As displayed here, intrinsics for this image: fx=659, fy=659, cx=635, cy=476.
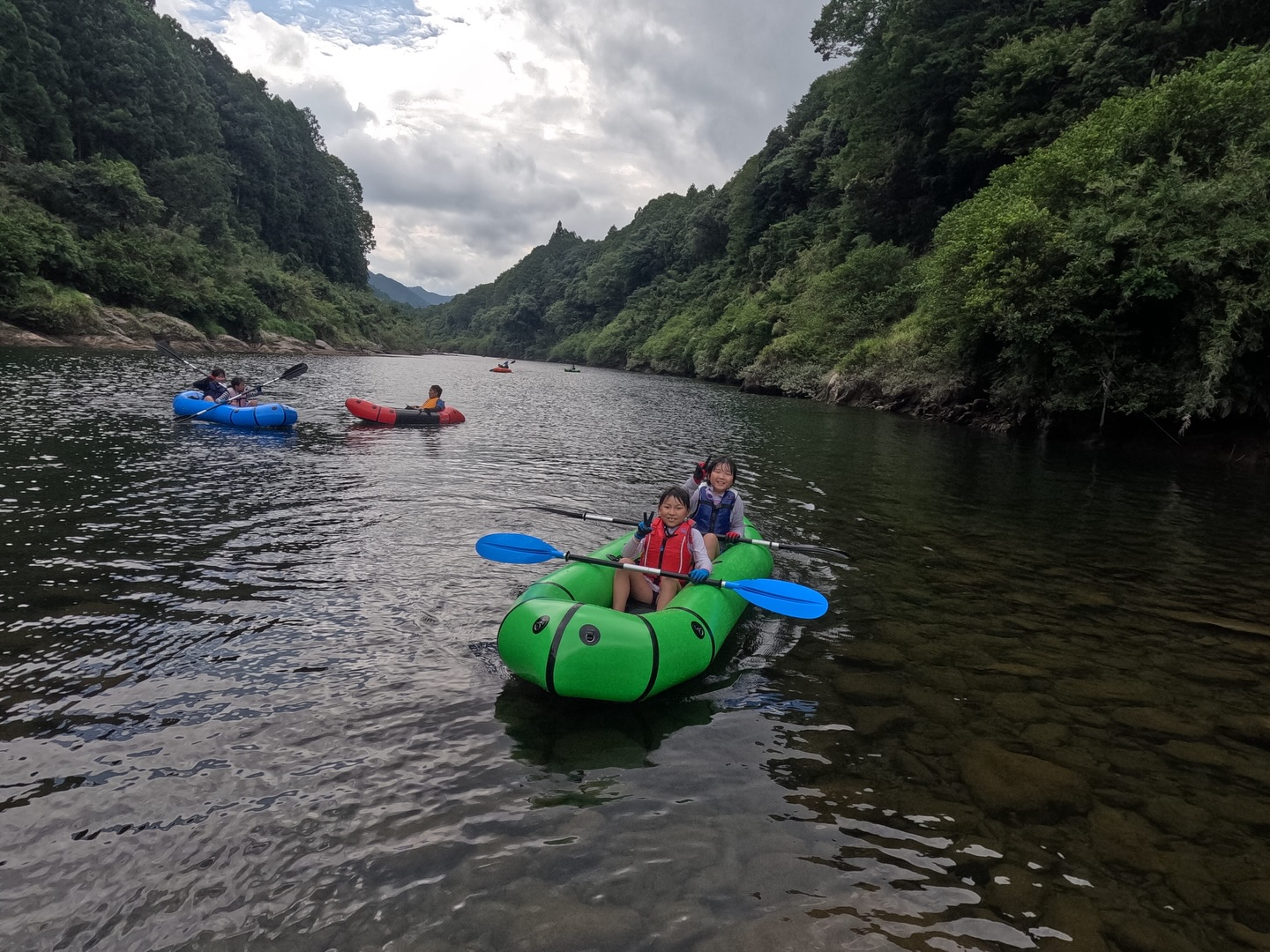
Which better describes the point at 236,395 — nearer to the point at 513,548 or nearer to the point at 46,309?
the point at 513,548

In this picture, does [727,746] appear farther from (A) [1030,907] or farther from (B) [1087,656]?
(B) [1087,656]

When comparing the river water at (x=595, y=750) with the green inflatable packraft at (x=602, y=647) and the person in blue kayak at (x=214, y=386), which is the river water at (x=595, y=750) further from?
the person in blue kayak at (x=214, y=386)

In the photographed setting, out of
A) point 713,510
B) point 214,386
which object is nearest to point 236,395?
point 214,386

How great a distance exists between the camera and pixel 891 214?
121ft

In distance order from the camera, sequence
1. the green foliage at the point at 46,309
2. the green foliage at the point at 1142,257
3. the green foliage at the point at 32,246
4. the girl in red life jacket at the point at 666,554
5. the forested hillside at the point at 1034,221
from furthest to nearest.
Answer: the green foliage at the point at 46,309, the green foliage at the point at 32,246, the forested hillside at the point at 1034,221, the green foliage at the point at 1142,257, the girl in red life jacket at the point at 666,554

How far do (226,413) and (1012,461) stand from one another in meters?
16.8

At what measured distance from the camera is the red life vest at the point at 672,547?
565cm

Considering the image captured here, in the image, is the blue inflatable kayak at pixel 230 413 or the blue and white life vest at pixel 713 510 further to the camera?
the blue inflatable kayak at pixel 230 413

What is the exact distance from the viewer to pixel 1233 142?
1412cm

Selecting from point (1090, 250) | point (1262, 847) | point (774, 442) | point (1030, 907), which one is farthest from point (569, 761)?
point (1090, 250)

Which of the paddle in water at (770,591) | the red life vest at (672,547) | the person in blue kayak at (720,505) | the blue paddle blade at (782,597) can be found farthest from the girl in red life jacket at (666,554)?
the person in blue kayak at (720,505)

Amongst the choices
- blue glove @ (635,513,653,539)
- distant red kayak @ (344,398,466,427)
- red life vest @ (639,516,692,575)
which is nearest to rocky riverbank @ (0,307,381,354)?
distant red kayak @ (344,398,466,427)

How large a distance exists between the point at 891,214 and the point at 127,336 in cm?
3962

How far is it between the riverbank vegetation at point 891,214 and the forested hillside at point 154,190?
192 mm
